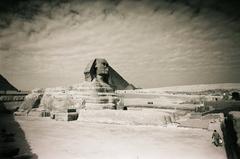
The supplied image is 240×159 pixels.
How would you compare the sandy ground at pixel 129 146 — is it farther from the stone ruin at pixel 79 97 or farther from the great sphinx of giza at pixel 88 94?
the great sphinx of giza at pixel 88 94

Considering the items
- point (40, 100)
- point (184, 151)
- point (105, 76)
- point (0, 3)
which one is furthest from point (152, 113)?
point (40, 100)

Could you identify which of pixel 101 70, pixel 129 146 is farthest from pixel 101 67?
pixel 129 146

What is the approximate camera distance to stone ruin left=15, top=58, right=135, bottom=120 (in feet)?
43.0

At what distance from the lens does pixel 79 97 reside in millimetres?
13984

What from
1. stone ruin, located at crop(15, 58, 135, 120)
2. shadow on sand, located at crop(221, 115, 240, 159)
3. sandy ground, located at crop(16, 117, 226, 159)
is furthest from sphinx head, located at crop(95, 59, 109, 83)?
shadow on sand, located at crop(221, 115, 240, 159)

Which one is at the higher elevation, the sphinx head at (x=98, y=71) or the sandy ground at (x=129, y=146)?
the sphinx head at (x=98, y=71)

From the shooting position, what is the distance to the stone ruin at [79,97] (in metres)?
13.1

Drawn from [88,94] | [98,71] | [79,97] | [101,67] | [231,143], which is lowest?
[231,143]

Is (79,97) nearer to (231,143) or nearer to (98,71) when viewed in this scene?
(98,71)

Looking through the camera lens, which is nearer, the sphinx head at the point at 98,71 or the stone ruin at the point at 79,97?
the stone ruin at the point at 79,97

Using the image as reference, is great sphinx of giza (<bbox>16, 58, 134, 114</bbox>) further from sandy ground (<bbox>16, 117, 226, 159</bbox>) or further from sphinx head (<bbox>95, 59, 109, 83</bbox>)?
sandy ground (<bbox>16, 117, 226, 159</bbox>)

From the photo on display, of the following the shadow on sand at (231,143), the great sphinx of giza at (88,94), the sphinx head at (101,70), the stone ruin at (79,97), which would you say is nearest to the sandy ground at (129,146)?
the shadow on sand at (231,143)

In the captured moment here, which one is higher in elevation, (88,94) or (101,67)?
(101,67)

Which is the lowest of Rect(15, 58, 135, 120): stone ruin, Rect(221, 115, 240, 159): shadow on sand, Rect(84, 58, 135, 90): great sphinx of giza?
Rect(221, 115, 240, 159): shadow on sand
